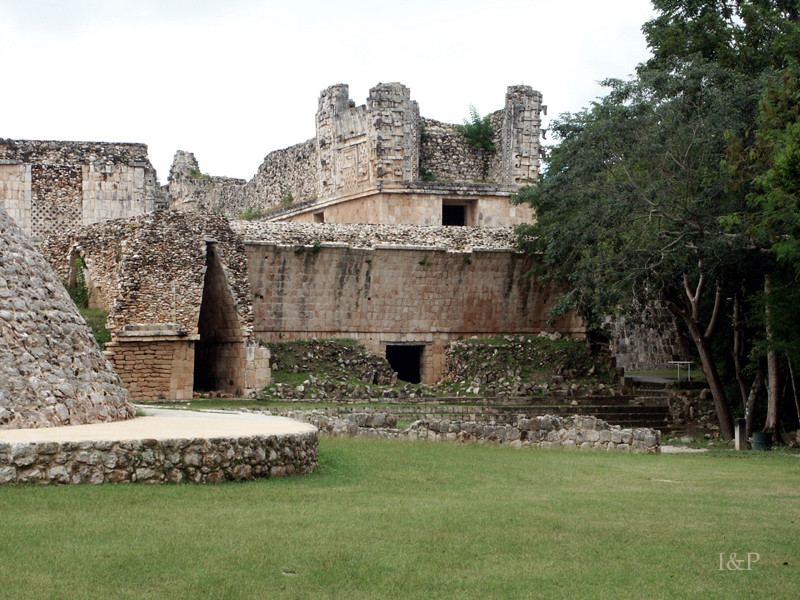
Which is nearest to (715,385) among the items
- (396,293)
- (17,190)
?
(396,293)

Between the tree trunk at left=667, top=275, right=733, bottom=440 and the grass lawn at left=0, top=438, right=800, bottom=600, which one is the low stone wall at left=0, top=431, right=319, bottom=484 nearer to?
the grass lawn at left=0, top=438, right=800, bottom=600

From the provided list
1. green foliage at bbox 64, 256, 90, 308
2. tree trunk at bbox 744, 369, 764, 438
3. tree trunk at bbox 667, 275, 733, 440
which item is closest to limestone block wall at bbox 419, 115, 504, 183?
green foliage at bbox 64, 256, 90, 308

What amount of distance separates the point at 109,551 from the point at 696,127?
15892 millimetres

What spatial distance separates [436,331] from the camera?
1156 inches

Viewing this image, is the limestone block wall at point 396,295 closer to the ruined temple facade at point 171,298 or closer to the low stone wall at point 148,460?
the ruined temple facade at point 171,298

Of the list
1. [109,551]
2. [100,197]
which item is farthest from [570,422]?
[100,197]

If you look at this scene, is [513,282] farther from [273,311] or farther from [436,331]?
[273,311]

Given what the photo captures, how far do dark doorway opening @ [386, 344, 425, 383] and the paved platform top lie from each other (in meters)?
17.4

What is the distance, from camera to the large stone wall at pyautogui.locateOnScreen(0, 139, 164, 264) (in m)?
30.5

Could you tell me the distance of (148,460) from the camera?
9.83m

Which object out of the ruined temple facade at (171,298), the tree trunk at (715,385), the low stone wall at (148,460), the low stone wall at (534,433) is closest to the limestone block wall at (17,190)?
the ruined temple facade at (171,298)

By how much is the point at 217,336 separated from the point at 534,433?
11116 millimetres

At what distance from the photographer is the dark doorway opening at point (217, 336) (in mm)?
24656

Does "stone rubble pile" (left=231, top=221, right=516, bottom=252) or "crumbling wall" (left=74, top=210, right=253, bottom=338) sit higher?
"stone rubble pile" (left=231, top=221, right=516, bottom=252)
